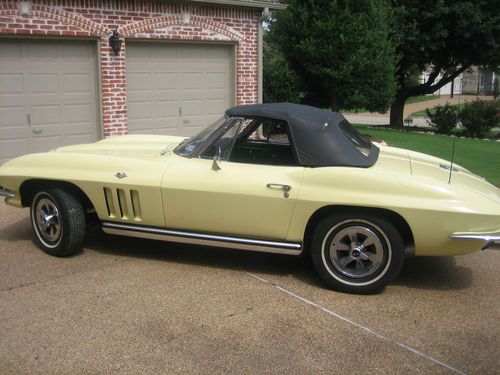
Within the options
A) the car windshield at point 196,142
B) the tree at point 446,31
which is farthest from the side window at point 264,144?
the tree at point 446,31

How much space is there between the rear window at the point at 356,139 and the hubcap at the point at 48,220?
2.72 metres

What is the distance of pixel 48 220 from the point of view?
5.46 metres

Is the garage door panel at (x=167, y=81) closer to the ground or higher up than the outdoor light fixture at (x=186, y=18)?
closer to the ground

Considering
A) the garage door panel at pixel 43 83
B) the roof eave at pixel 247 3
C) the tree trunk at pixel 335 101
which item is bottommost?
the tree trunk at pixel 335 101

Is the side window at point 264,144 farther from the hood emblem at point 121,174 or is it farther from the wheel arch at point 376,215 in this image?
the hood emblem at point 121,174

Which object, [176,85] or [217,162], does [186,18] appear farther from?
[217,162]

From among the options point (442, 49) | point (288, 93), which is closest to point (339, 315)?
point (288, 93)

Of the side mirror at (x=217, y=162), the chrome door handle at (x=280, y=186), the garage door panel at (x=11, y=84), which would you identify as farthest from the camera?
the garage door panel at (x=11, y=84)

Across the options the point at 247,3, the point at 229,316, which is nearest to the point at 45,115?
the point at 247,3

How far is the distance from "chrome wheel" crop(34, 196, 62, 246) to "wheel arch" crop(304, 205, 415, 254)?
91.5 inches

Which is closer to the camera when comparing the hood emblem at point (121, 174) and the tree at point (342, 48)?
the hood emblem at point (121, 174)

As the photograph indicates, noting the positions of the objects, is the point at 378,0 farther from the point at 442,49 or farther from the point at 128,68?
the point at 128,68

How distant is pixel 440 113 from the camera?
797 inches

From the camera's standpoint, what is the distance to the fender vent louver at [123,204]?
16.8ft
